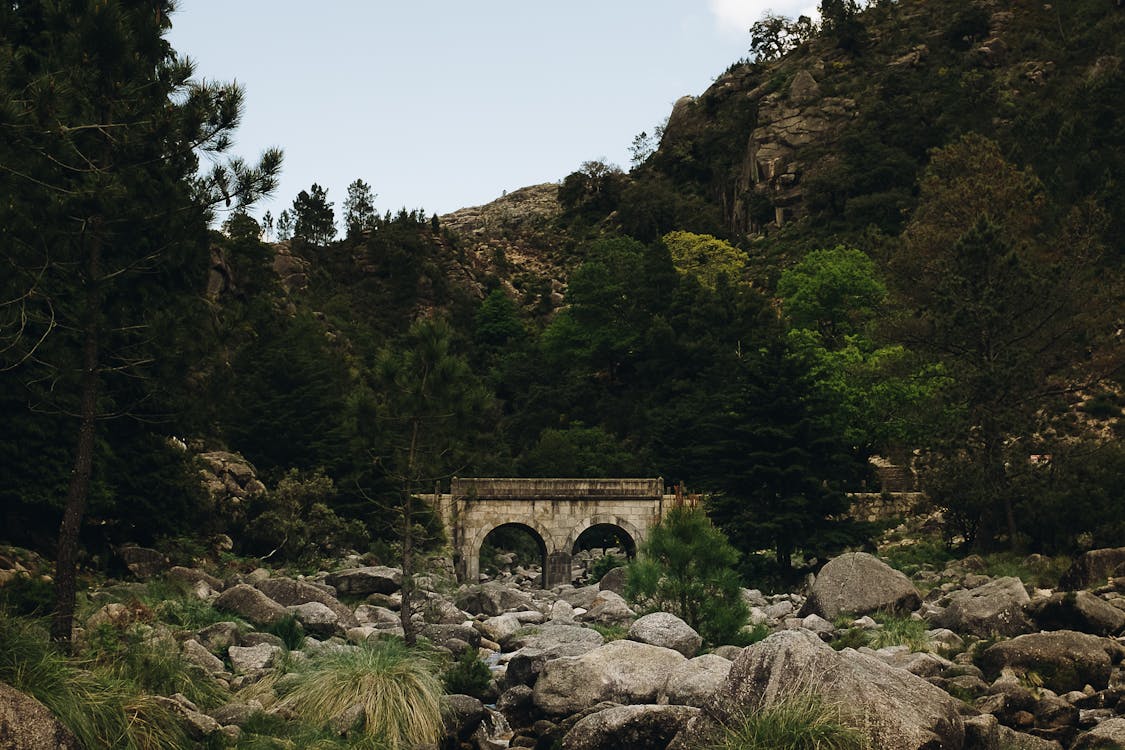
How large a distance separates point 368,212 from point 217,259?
178 feet

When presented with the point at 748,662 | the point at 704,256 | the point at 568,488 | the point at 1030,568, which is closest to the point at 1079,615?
the point at 1030,568

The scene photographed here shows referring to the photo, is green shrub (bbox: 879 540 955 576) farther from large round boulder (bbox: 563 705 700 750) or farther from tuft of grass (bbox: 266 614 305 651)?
large round boulder (bbox: 563 705 700 750)

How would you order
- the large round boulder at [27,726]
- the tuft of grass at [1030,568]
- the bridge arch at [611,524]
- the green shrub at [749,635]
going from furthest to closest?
the bridge arch at [611,524], the tuft of grass at [1030,568], the green shrub at [749,635], the large round boulder at [27,726]

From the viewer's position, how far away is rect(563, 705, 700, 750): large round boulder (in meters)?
14.3

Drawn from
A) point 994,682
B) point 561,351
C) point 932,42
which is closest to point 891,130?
point 932,42

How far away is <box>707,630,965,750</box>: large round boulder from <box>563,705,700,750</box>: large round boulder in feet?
5.79

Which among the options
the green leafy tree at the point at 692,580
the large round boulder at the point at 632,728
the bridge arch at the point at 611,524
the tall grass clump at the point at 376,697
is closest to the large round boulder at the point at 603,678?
the large round boulder at the point at 632,728

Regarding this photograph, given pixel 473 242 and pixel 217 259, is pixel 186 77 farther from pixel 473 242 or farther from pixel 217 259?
pixel 473 242

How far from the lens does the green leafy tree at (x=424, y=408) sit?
21828mm

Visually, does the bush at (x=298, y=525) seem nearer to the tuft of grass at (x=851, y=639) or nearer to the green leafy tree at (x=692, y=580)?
the green leafy tree at (x=692, y=580)

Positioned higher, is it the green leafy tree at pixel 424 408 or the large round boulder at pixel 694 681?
the green leafy tree at pixel 424 408

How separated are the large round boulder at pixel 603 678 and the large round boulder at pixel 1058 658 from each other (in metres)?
5.02

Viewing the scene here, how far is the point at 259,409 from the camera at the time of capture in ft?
155

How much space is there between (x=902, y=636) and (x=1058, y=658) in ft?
15.2
